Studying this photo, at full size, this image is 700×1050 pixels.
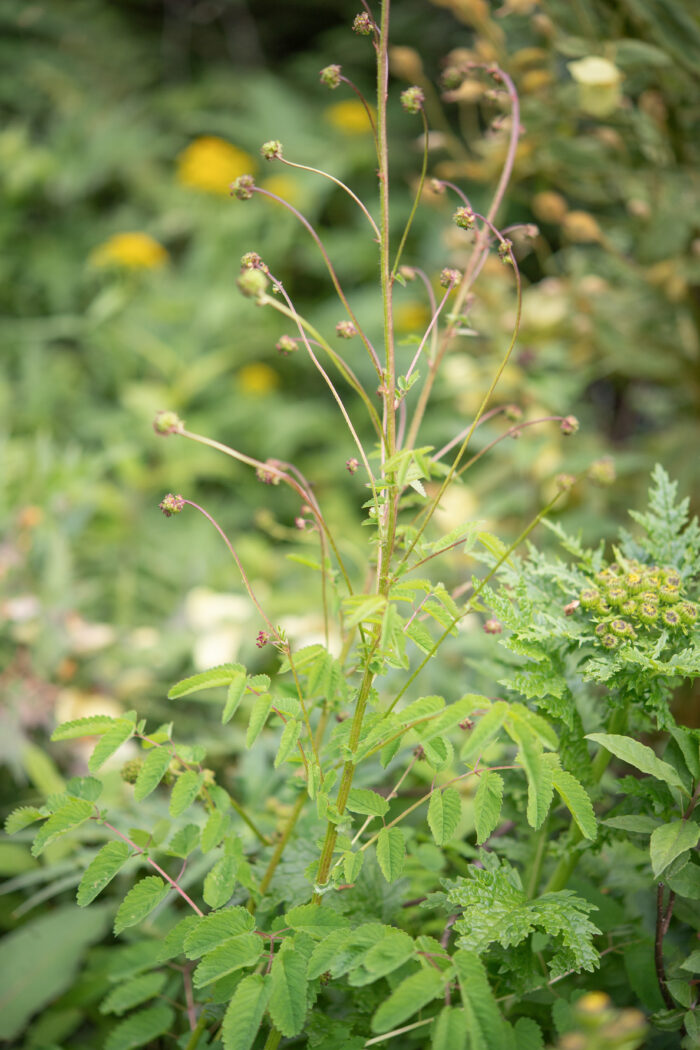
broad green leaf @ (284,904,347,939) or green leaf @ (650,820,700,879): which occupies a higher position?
green leaf @ (650,820,700,879)

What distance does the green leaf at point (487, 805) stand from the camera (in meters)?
0.46

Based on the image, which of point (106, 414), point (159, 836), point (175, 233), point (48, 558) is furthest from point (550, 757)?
point (175, 233)

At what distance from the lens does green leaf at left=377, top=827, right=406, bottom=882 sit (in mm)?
488

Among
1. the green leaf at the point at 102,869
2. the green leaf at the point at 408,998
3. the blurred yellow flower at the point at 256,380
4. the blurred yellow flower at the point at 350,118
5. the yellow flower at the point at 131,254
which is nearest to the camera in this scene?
the green leaf at the point at 408,998

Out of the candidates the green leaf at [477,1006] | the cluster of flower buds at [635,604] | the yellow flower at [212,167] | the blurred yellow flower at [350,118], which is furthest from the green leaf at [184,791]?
the blurred yellow flower at [350,118]

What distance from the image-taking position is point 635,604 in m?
0.53

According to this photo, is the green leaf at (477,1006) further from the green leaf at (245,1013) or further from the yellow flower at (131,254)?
the yellow flower at (131,254)

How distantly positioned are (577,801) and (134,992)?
0.40 metres

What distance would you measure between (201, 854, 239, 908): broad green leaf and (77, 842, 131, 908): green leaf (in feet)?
0.21

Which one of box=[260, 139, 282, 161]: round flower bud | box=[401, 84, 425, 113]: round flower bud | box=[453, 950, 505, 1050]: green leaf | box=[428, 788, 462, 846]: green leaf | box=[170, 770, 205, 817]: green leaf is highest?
box=[401, 84, 425, 113]: round flower bud

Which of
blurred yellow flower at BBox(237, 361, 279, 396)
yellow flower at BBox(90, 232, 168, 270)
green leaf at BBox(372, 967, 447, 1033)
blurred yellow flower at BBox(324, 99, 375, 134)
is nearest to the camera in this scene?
green leaf at BBox(372, 967, 447, 1033)

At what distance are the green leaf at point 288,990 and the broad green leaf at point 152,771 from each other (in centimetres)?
14

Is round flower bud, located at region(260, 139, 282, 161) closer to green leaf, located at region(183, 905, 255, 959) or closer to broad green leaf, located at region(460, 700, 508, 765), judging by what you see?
broad green leaf, located at region(460, 700, 508, 765)

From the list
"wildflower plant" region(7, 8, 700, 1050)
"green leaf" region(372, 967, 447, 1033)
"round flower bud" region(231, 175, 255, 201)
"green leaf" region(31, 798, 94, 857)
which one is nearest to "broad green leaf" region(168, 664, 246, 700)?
"wildflower plant" region(7, 8, 700, 1050)
